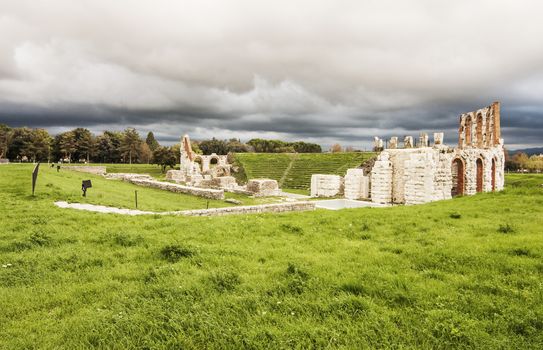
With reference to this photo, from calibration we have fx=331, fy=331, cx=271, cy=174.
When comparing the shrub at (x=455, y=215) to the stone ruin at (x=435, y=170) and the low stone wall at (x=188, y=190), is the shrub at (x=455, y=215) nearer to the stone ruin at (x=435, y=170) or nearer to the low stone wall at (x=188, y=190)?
the stone ruin at (x=435, y=170)

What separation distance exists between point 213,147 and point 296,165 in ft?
158

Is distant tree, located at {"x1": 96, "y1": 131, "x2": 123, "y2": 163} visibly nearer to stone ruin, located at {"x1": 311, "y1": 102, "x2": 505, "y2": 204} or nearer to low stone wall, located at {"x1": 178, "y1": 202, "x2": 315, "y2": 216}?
stone ruin, located at {"x1": 311, "y1": 102, "x2": 505, "y2": 204}

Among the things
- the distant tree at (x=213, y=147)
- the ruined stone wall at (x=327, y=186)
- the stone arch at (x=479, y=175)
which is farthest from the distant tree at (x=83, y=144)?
the stone arch at (x=479, y=175)

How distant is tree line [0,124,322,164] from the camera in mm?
68750

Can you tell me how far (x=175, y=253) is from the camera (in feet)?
21.9

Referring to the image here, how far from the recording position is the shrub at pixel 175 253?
6.55m

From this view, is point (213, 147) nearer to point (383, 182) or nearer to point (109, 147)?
point (109, 147)

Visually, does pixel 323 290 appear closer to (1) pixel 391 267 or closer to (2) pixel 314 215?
(1) pixel 391 267

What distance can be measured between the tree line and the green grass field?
2454 inches

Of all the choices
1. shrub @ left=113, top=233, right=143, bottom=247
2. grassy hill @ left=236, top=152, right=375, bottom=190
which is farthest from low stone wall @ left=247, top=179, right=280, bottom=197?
shrub @ left=113, top=233, right=143, bottom=247

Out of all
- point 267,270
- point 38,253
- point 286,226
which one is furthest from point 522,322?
point 38,253

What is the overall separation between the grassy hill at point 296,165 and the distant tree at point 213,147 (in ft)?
122

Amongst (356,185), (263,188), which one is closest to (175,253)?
(356,185)

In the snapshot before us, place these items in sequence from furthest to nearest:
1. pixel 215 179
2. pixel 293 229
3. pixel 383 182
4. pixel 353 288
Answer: pixel 215 179 < pixel 383 182 < pixel 293 229 < pixel 353 288
